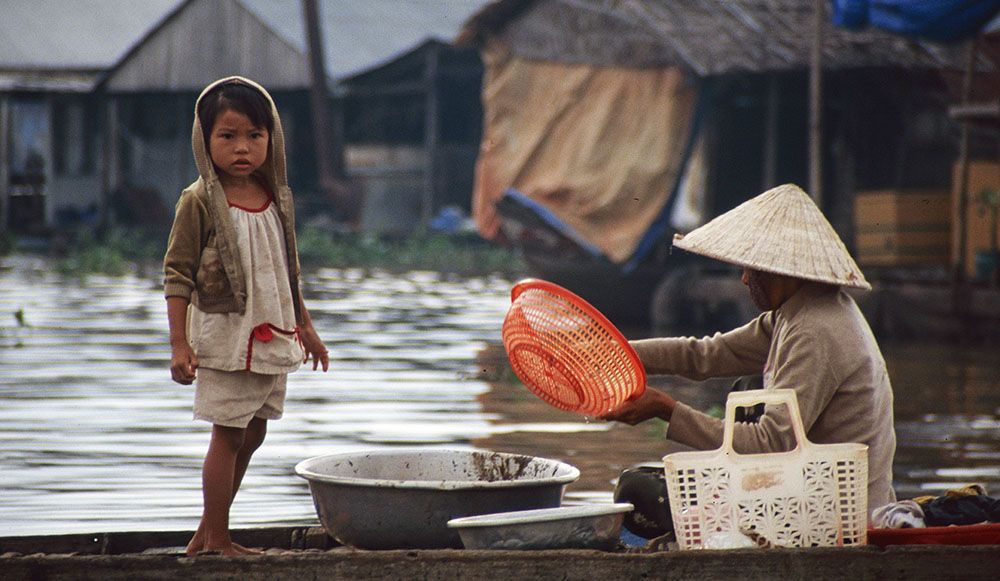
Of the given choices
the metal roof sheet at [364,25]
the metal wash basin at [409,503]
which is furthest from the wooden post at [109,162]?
the metal wash basin at [409,503]

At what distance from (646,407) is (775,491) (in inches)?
15.2

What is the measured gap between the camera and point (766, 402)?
368cm

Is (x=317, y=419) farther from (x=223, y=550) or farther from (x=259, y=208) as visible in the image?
(x=223, y=550)

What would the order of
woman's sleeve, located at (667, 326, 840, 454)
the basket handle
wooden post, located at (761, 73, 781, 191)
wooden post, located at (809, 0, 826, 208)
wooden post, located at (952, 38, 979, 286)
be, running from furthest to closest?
wooden post, located at (761, 73, 781, 191)
wooden post, located at (809, 0, 826, 208)
wooden post, located at (952, 38, 979, 286)
woman's sleeve, located at (667, 326, 840, 454)
the basket handle

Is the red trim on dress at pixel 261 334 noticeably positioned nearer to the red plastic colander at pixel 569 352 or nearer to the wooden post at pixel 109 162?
the red plastic colander at pixel 569 352

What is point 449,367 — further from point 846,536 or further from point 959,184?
point 846,536

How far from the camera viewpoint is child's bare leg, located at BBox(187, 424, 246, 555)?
160 inches

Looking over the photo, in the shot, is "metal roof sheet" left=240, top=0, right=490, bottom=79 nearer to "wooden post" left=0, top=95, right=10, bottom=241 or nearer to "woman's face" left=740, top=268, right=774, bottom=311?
"wooden post" left=0, top=95, right=10, bottom=241

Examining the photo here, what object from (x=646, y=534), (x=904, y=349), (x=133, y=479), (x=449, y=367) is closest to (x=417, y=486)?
(x=646, y=534)

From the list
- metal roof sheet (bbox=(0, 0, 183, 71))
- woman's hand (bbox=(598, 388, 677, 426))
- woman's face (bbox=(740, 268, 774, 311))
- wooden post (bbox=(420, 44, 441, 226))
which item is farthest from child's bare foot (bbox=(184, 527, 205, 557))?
metal roof sheet (bbox=(0, 0, 183, 71))

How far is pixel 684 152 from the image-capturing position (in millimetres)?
14305

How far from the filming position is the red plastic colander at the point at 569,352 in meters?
3.88

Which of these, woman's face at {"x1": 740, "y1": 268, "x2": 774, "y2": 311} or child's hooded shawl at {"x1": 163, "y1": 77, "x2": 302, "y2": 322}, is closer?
woman's face at {"x1": 740, "y1": 268, "x2": 774, "y2": 311}

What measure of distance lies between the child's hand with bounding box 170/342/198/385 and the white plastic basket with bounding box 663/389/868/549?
128cm
